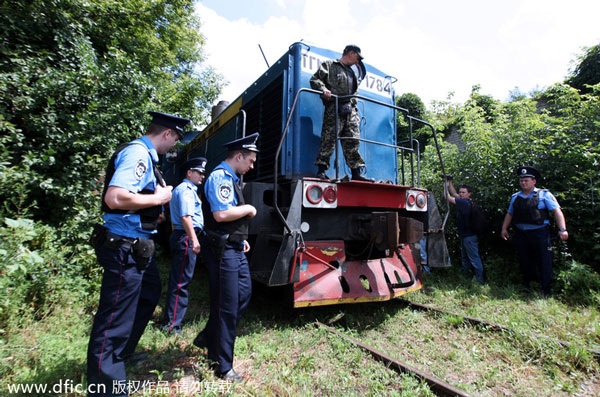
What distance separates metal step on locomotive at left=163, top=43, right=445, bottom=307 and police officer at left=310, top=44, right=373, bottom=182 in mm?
145

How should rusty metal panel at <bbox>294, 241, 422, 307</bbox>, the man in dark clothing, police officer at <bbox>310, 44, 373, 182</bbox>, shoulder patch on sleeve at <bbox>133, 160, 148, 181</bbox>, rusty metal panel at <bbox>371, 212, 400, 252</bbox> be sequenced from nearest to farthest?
1. shoulder patch on sleeve at <bbox>133, 160, 148, 181</bbox>
2. rusty metal panel at <bbox>294, 241, 422, 307</bbox>
3. rusty metal panel at <bbox>371, 212, 400, 252</bbox>
4. police officer at <bbox>310, 44, 373, 182</bbox>
5. the man in dark clothing

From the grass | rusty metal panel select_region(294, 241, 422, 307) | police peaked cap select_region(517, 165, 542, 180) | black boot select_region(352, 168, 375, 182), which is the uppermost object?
police peaked cap select_region(517, 165, 542, 180)

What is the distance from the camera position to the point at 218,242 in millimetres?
2275

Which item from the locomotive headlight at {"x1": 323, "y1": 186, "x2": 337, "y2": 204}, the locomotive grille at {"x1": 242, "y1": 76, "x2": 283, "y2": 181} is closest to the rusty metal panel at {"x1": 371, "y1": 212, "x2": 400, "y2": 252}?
the locomotive headlight at {"x1": 323, "y1": 186, "x2": 337, "y2": 204}

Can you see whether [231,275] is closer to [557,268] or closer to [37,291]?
[37,291]

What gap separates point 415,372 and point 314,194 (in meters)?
1.80

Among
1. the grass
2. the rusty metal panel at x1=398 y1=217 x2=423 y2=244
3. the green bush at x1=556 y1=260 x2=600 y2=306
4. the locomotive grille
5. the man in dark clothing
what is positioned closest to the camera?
the grass

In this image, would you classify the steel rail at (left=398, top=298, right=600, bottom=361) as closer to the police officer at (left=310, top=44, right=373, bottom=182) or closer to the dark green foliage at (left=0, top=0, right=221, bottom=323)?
the police officer at (left=310, top=44, right=373, bottom=182)

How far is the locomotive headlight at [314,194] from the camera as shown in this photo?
10.3ft

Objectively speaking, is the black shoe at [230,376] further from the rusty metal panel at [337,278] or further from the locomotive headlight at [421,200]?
the locomotive headlight at [421,200]

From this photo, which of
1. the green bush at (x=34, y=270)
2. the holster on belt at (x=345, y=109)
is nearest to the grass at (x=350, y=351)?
the green bush at (x=34, y=270)

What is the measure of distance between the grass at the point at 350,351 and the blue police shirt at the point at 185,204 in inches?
45.9

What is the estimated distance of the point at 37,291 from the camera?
10.7ft

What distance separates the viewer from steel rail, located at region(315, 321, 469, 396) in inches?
84.1
